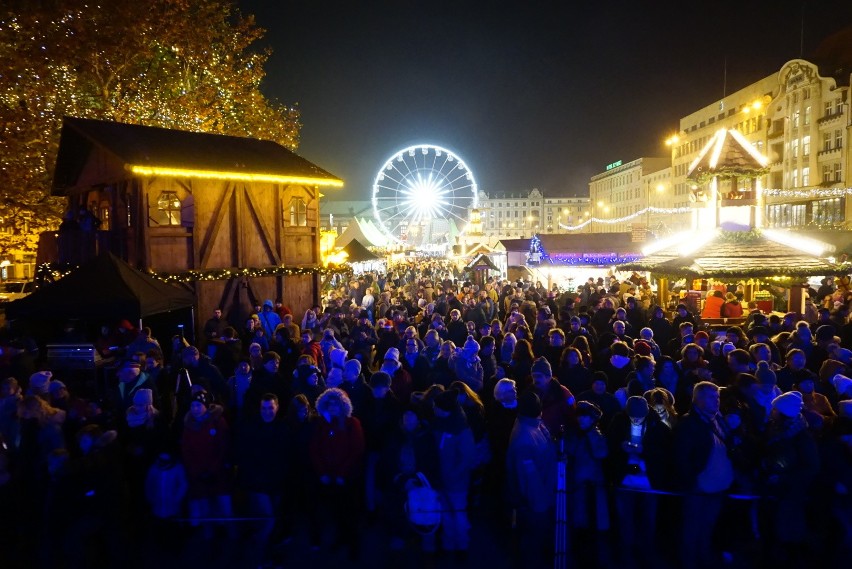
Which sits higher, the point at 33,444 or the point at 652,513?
the point at 33,444

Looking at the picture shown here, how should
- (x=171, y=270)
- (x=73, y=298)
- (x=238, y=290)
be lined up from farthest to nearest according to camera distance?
1. (x=238, y=290)
2. (x=171, y=270)
3. (x=73, y=298)

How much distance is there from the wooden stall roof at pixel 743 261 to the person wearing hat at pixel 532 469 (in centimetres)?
984

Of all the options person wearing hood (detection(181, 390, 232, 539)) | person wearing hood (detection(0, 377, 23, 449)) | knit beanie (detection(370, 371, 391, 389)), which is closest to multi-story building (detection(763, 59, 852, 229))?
knit beanie (detection(370, 371, 391, 389))

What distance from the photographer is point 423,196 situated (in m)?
46.8

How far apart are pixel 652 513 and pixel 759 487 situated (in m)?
0.89

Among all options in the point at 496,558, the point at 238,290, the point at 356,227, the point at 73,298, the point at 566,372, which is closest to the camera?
the point at 496,558

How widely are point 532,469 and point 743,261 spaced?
36.5 feet

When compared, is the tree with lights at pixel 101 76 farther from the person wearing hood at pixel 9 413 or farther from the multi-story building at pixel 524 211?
the multi-story building at pixel 524 211

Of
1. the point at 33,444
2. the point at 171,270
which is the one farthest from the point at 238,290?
the point at 33,444

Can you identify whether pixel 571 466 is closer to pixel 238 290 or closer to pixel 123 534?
pixel 123 534

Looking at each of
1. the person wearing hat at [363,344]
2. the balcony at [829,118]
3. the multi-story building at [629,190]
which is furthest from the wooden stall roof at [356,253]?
the multi-story building at [629,190]

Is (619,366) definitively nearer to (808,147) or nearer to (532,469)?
(532,469)

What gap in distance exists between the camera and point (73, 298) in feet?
32.0

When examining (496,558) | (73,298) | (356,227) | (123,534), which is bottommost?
(496,558)
